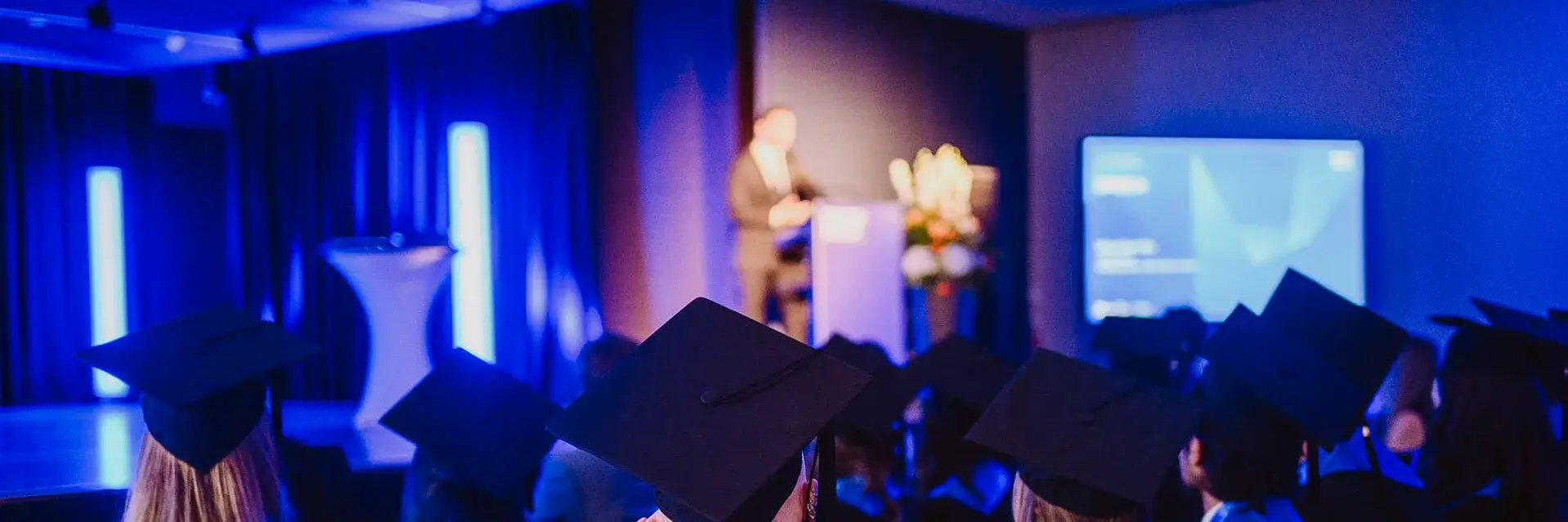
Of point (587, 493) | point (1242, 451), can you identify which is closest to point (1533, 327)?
point (1242, 451)

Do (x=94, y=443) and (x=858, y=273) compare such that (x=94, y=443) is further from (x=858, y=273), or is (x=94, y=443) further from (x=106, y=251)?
(x=858, y=273)

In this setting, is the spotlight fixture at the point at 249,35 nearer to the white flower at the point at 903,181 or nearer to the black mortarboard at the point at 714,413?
the white flower at the point at 903,181

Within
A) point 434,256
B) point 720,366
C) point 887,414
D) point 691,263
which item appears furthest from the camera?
point 691,263

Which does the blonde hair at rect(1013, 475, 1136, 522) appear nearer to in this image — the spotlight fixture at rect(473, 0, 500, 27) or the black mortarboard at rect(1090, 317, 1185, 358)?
the black mortarboard at rect(1090, 317, 1185, 358)

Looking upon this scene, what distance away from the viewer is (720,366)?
168 cm

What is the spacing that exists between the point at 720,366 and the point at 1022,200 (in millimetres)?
6099

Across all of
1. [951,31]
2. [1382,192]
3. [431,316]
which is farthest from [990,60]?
[431,316]

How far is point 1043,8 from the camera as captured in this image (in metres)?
6.73

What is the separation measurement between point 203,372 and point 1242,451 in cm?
215

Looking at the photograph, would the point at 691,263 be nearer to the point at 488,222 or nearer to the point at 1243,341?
the point at 488,222

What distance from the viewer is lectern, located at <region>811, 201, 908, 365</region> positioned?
5.32m

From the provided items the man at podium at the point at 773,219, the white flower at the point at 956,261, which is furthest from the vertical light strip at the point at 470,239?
the white flower at the point at 956,261

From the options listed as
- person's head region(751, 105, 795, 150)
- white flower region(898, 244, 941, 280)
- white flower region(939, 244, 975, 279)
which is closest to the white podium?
person's head region(751, 105, 795, 150)

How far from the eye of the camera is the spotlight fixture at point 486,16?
229 inches
